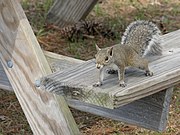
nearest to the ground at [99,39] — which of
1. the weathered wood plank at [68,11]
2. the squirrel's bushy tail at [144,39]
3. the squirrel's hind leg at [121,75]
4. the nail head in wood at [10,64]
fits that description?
the weathered wood plank at [68,11]

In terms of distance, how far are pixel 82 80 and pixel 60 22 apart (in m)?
3.24

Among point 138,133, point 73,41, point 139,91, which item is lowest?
point 138,133

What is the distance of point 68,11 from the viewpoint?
503 cm

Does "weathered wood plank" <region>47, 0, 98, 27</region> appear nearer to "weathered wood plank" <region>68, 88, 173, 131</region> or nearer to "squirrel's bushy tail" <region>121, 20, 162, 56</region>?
"squirrel's bushy tail" <region>121, 20, 162, 56</region>

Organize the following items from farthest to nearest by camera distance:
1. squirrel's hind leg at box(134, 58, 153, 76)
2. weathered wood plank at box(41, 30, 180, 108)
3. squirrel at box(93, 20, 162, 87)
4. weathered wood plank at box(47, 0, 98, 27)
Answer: weathered wood plank at box(47, 0, 98, 27)
squirrel's hind leg at box(134, 58, 153, 76)
squirrel at box(93, 20, 162, 87)
weathered wood plank at box(41, 30, 180, 108)

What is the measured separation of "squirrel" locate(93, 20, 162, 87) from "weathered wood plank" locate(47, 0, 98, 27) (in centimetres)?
241

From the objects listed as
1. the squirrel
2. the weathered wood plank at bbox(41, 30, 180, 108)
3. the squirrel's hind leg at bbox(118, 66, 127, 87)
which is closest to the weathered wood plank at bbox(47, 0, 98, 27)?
the squirrel

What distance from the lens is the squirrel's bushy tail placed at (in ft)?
7.47

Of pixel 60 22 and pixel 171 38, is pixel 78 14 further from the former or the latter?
pixel 171 38

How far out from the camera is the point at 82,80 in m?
2.01

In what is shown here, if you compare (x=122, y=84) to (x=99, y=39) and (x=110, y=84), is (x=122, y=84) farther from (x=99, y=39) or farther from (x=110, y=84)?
(x=99, y=39)

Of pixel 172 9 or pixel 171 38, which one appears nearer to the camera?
pixel 171 38

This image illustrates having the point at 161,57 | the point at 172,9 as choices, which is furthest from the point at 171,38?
the point at 172,9

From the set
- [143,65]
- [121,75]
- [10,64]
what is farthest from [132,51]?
[10,64]
